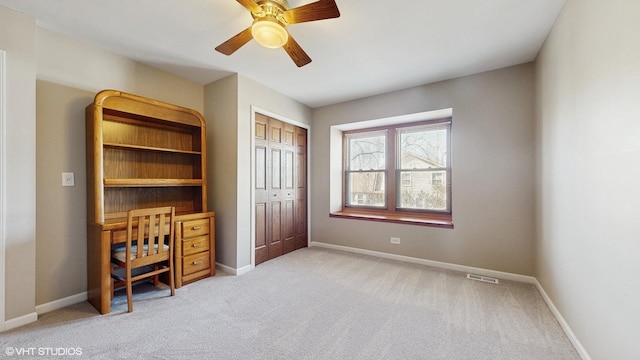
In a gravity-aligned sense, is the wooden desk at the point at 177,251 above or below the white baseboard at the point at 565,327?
above

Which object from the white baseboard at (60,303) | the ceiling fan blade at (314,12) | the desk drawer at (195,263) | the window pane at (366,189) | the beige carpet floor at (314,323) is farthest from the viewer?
the window pane at (366,189)

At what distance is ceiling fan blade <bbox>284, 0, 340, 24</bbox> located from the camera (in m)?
1.53

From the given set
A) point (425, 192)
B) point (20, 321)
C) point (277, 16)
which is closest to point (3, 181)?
point (20, 321)

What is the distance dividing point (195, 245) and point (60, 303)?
1213 millimetres

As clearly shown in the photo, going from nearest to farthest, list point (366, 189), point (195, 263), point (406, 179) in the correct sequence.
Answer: point (195, 263), point (406, 179), point (366, 189)

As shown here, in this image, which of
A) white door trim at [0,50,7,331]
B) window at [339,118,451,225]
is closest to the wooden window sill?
window at [339,118,451,225]

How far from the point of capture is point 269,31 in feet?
5.67

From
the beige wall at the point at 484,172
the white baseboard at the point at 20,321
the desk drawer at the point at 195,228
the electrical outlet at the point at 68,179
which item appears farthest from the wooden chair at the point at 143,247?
the beige wall at the point at 484,172

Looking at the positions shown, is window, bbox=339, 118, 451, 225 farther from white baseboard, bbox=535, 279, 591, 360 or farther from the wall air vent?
white baseboard, bbox=535, 279, 591, 360

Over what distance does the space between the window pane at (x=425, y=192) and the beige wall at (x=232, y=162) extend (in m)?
2.48

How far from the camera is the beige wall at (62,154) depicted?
2.21 metres

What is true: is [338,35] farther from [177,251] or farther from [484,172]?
[177,251]

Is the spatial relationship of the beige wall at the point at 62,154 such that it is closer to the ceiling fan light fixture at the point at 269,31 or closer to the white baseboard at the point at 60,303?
the white baseboard at the point at 60,303

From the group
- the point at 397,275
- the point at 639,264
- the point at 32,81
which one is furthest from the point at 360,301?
the point at 32,81
